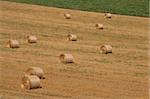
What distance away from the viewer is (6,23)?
1000 inches

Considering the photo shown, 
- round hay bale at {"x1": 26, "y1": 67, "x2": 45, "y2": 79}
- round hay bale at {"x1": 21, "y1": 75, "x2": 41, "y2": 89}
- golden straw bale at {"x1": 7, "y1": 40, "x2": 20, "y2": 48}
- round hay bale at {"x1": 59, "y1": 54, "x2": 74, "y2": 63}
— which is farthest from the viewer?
golden straw bale at {"x1": 7, "y1": 40, "x2": 20, "y2": 48}

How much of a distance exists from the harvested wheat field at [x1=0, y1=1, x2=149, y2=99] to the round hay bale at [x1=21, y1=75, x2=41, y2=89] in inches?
6.6

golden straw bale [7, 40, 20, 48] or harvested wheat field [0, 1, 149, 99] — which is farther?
golden straw bale [7, 40, 20, 48]

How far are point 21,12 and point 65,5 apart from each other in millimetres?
6427

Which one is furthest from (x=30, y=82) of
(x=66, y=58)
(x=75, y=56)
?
(x=75, y=56)

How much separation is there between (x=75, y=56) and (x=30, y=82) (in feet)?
17.4

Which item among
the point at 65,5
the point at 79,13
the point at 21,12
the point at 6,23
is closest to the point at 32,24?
Answer: the point at 6,23

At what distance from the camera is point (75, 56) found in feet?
62.6

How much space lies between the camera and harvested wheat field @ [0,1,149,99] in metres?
14.4

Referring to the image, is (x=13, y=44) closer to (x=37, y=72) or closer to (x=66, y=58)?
(x=66, y=58)

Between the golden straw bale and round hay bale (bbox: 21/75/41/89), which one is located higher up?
the golden straw bale

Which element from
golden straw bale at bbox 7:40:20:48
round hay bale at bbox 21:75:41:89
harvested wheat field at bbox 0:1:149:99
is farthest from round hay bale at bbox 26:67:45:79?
golden straw bale at bbox 7:40:20:48

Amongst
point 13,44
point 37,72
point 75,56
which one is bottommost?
point 75,56

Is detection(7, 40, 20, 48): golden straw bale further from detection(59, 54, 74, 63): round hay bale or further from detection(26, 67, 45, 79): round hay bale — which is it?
detection(26, 67, 45, 79): round hay bale
